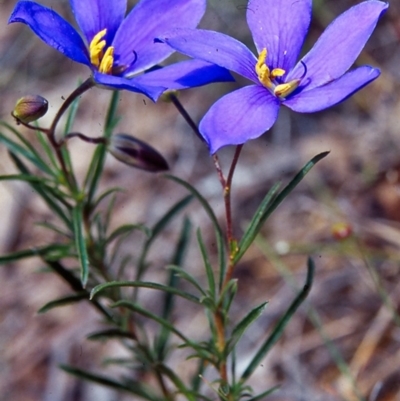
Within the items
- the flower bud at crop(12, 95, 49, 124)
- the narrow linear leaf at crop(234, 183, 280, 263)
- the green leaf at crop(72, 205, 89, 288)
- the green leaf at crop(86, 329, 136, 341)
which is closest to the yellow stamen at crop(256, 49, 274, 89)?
the narrow linear leaf at crop(234, 183, 280, 263)

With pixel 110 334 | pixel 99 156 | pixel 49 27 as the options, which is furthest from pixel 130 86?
pixel 110 334

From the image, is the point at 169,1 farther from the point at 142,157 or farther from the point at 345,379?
the point at 345,379

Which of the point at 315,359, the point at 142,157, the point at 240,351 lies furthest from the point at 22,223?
the point at 142,157

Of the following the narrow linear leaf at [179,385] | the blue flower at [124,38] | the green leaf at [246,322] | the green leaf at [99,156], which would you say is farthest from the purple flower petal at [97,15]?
the narrow linear leaf at [179,385]

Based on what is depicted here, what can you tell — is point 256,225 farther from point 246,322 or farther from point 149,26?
point 149,26

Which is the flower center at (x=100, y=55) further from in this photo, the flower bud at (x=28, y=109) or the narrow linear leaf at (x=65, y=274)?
the narrow linear leaf at (x=65, y=274)

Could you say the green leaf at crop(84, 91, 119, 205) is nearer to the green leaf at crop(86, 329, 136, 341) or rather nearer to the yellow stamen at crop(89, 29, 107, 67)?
the yellow stamen at crop(89, 29, 107, 67)

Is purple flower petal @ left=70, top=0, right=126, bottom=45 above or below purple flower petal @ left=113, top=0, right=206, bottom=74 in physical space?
above

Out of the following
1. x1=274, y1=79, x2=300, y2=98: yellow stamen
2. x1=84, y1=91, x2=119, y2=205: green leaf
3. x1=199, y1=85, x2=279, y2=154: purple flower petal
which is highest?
x1=199, y1=85, x2=279, y2=154: purple flower petal
